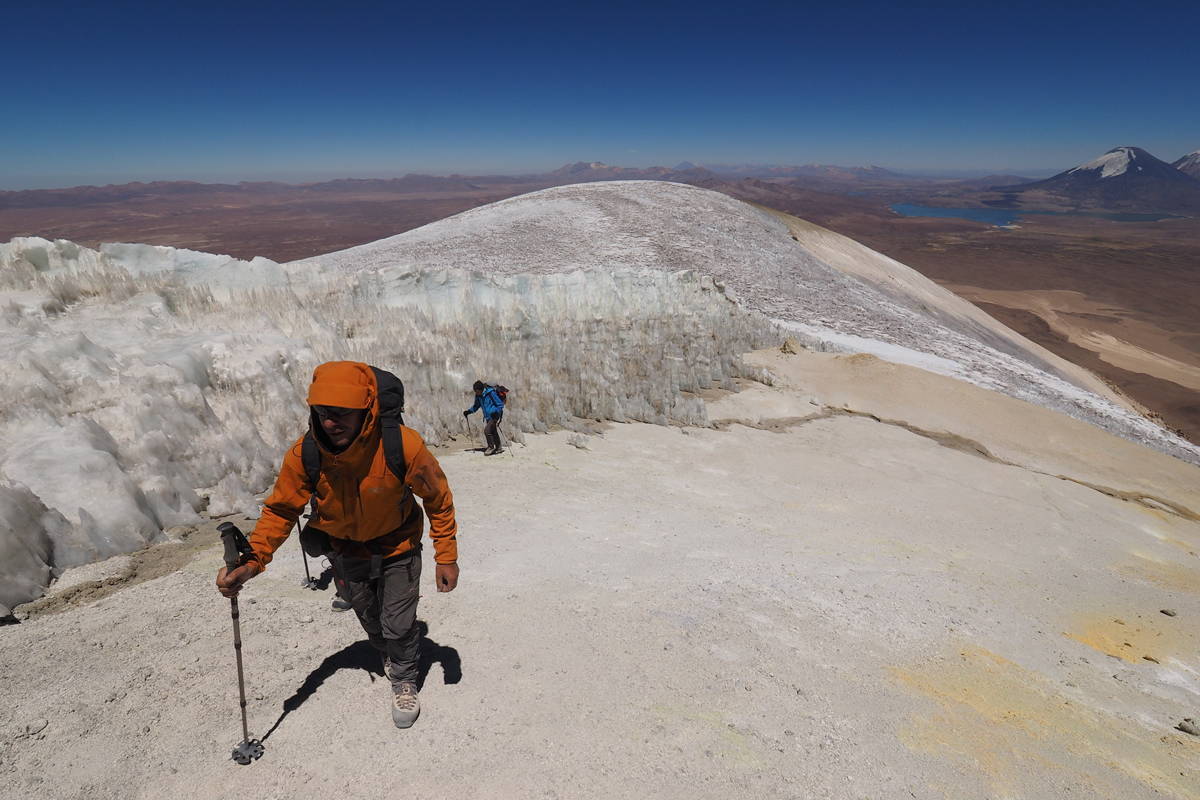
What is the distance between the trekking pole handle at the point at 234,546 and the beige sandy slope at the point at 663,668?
86cm

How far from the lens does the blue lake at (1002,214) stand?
494 ft

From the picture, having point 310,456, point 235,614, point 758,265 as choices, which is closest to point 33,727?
point 235,614

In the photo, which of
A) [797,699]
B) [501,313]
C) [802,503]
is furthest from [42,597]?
[501,313]

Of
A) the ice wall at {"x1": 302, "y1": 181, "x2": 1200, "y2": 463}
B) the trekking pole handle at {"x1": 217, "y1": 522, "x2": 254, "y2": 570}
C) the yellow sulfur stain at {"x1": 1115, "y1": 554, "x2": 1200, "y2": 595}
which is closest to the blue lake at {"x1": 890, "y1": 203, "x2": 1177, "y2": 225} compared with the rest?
the ice wall at {"x1": 302, "y1": 181, "x2": 1200, "y2": 463}

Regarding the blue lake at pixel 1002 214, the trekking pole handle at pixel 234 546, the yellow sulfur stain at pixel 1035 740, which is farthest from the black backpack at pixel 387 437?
the blue lake at pixel 1002 214

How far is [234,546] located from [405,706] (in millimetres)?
1105

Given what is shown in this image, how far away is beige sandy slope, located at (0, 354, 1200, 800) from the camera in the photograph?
260 centimetres

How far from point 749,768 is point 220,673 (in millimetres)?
2747

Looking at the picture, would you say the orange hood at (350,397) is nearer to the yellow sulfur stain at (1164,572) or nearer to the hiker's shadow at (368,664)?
the hiker's shadow at (368,664)

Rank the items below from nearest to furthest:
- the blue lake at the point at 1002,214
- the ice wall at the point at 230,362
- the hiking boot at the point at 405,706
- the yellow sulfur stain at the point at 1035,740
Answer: the hiking boot at the point at 405,706, the yellow sulfur stain at the point at 1035,740, the ice wall at the point at 230,362, the blue lake at the point at 1002,214

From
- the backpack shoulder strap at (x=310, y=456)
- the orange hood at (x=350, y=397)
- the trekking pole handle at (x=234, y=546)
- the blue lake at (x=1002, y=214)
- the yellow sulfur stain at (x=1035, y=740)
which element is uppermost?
the blue lake at (x=1002, y=214)

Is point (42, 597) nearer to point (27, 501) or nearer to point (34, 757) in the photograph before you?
point (27, 501)

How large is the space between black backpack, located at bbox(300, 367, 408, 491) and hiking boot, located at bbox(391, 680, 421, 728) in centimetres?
108

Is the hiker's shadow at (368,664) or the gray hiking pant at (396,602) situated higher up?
the gray hiking pant at (396,602)
